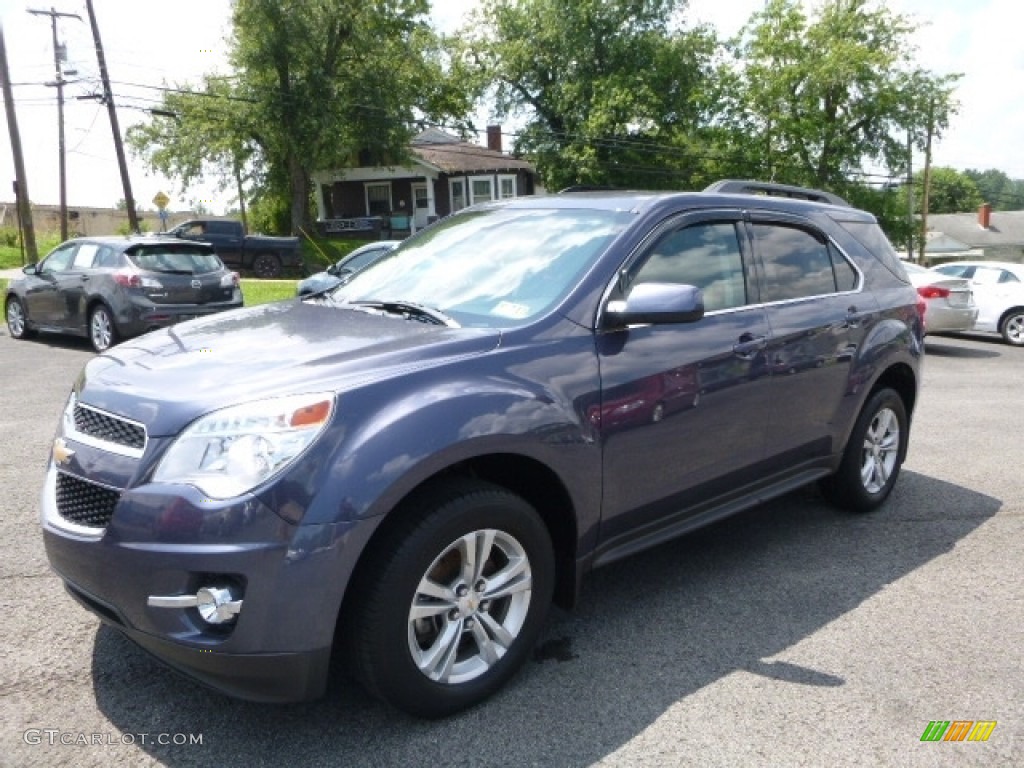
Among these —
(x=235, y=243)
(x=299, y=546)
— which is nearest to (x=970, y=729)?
(x=299, y=546)

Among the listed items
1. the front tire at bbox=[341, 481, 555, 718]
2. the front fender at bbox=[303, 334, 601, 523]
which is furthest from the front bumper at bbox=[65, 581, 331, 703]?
the front fender at bbox=[303, 334, 601, 523]

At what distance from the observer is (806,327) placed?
13.8 feet

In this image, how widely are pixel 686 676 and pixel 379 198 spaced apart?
42.6m

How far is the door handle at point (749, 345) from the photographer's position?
148 inches

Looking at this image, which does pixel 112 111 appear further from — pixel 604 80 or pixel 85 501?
pixel 85 501

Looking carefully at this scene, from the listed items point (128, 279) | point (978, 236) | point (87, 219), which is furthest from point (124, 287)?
point (978, 236)

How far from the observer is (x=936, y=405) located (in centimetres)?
870

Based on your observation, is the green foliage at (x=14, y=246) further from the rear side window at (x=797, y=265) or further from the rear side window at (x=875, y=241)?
the rear side window at (x=797, y=265)

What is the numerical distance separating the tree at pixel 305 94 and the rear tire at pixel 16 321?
67.2ft

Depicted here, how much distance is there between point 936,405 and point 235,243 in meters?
21.2

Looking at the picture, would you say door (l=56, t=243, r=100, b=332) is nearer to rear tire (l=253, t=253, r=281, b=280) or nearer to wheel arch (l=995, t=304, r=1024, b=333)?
rear tire (l=253, t=253, r=281, b=280)

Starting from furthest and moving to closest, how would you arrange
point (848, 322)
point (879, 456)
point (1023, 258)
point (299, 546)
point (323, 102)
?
point (1023, 258) → point (323, 102) → point (879, 456) → point (848, 322) → point (299, 546)

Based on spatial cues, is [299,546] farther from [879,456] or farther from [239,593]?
[879,456]
